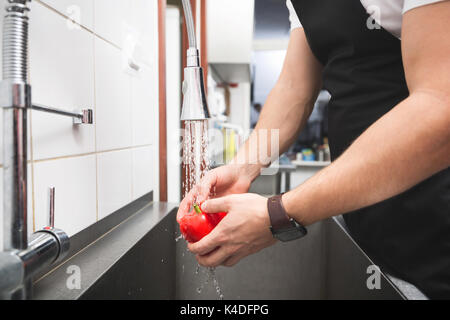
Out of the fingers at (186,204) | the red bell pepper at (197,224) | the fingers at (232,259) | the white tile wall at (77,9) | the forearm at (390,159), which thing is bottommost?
the fingers at (232,259)

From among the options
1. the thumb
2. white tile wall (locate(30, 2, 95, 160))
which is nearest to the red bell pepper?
the thumb

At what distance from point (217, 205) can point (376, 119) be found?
1.30 feet

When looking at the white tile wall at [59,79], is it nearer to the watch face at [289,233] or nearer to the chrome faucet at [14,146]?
the chrome faucet at [14,146]

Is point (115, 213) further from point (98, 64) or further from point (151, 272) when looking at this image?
point (98, 64)

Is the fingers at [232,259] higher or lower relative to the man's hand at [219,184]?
lower

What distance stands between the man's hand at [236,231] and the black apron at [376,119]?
263 mm

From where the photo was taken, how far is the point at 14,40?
399 millimetres

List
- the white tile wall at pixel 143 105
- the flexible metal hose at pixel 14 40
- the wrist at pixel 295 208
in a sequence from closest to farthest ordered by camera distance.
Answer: the flexible metal hose at pixel 14 40 → the wrist at pixel 295 208 → the white tile wall at pixel 143 105

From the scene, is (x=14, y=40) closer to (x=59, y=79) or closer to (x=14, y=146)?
(x=14, y=146)

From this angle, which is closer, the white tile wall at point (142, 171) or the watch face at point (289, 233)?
the watch face at point (289, 233)

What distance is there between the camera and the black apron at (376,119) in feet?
2.09

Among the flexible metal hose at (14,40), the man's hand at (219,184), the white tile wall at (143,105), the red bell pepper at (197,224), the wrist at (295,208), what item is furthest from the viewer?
the white tile wall at (143,105)

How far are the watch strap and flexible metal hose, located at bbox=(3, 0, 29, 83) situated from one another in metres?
0.40

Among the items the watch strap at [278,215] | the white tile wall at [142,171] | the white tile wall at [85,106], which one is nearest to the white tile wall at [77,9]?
the white tile wall at [85,106]
